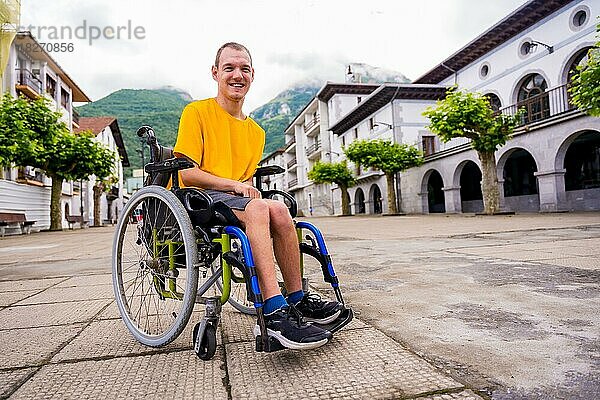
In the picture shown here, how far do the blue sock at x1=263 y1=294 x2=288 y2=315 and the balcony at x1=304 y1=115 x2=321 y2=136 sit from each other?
39.0m

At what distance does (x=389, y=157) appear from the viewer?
23875 mm

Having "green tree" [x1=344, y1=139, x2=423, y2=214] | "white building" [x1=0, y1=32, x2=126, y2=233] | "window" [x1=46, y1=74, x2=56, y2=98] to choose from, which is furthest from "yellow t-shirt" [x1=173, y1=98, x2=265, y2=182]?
"window" [x1=46, y1=74, x2=56, y2=98]

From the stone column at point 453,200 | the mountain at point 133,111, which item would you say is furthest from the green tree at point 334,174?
the mountain at point 133,111

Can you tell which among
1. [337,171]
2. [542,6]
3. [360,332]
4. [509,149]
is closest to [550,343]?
[360,332]

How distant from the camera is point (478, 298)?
2414 mm

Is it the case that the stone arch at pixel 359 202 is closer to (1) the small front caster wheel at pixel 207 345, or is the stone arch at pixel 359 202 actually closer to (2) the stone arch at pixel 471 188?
(2) the stone arch at pixel 471 188

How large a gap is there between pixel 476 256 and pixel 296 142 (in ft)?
145

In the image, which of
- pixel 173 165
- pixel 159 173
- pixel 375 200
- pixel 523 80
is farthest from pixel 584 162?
pixel 173 165

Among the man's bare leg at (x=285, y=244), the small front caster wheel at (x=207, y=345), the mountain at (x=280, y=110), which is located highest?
the mountain at (x=280, y=110)

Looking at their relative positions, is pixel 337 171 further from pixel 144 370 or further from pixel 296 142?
pixel 144 370

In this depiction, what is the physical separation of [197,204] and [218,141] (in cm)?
37

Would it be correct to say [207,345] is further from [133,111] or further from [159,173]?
[133,111]

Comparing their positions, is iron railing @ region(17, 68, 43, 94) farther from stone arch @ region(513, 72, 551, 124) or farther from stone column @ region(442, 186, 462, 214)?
stone arch @ region(513, 72, 551, 124)

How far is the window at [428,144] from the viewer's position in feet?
85.6
